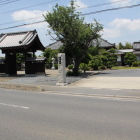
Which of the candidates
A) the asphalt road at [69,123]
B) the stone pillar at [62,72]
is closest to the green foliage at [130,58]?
the stone pillar at [62,72]

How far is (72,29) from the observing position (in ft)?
71.2

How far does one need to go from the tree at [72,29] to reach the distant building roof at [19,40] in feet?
11.0

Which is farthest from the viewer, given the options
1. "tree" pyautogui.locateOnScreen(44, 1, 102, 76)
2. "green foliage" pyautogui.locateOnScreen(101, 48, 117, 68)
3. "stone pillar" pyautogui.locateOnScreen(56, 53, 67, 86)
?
"green foliage" pyautogui.locateOnScreen(101, 48, 117, 68)

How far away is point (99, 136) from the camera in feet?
15.5

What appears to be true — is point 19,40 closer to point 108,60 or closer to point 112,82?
point 112,82

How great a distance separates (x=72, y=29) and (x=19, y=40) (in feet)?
24.6

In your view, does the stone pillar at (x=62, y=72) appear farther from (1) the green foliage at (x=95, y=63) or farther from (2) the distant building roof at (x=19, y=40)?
(1) the green foliage at (x=95, y=63)

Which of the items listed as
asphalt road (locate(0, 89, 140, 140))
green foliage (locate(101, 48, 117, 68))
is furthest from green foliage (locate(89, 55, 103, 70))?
asphalt road (locate(0, 89, 140, 140))

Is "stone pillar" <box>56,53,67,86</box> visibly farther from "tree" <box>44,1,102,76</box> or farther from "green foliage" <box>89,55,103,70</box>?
"green foliage" <box>89,55,103,70</box>

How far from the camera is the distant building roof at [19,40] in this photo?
2358 cm

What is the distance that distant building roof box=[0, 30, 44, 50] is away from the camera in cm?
2358

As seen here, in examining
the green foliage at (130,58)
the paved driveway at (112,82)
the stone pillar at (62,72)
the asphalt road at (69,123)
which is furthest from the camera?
the green foliage at (130,58)

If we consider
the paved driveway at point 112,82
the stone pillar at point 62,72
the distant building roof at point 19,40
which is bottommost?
the paved driveway at point 112,82

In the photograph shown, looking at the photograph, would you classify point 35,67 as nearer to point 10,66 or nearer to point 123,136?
point 10,66
